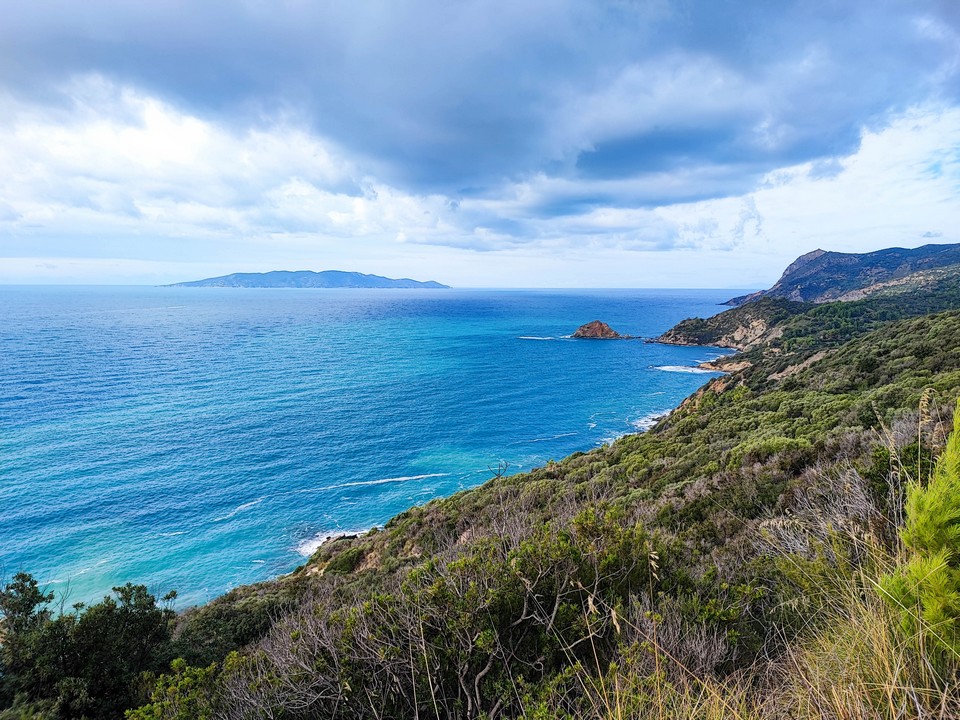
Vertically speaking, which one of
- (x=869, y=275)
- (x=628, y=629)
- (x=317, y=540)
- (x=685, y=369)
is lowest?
(x=317, y=540)

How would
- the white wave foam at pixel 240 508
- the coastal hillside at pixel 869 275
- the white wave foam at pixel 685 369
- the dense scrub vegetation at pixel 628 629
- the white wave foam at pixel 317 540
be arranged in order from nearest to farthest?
1. the dense scrub vegetation at pixel 628 629
2. the white wave foam at pixel 317 540
3. the white wave foam at pixel 240 508
4. the white wave foam at pixel 685 369
5. the coastal hillside at pixel 869 275

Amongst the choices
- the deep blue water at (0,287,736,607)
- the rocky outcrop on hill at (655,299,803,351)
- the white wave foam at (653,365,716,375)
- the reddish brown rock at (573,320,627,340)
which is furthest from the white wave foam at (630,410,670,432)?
the reddish brown rock at (573,320,627,340)

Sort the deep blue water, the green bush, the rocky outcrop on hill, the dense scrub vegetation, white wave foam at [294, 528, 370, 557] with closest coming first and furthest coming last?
the green bush, the dense scrub vegetation, the deep blue water, white wave foam at [294, 528, 370, 557], the rocky outcrop on hill

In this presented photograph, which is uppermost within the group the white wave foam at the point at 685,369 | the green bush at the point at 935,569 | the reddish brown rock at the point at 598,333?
the green bush at the point at 935,569

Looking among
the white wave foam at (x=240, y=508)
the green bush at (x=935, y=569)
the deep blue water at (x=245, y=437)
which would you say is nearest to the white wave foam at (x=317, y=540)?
the deep blue water at (x=245, y=437)

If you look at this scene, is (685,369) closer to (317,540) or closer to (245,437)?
(245,437)

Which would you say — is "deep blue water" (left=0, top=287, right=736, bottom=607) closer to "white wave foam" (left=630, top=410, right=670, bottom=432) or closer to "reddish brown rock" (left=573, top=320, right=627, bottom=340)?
"white wave foam" (left=630, top=410, right=670, bottom=432)

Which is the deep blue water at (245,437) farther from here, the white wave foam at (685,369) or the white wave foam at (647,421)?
the white wave foam at (685,369)

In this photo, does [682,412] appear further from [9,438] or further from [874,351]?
[9,438]

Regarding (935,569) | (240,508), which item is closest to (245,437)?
(240,508)

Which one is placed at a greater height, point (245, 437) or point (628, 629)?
point (628, 629)
